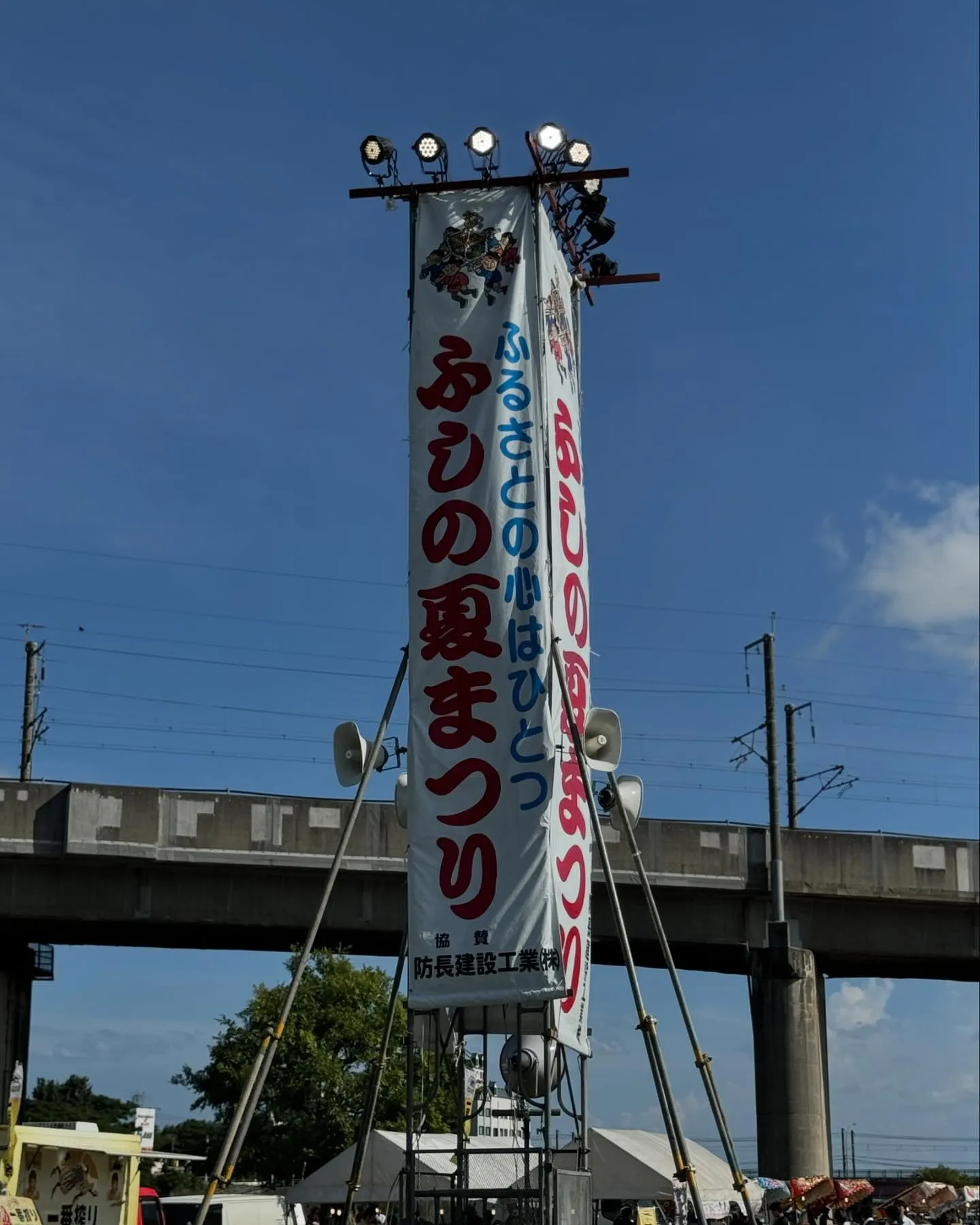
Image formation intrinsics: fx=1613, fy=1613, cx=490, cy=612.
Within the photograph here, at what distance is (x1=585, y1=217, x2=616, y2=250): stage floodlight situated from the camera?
70.0 feet

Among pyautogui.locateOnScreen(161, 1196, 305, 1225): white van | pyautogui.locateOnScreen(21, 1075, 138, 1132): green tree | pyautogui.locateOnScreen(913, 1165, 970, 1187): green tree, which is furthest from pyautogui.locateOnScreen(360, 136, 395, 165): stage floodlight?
pyautogui.locateOnScreen(913, 1165, 970, 1187): green tree

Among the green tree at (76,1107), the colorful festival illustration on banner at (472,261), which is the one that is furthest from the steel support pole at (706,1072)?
the green tree at (76,1107)

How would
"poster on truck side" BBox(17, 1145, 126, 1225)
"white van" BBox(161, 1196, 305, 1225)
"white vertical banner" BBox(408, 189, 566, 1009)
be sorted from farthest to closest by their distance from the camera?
"white van" BBox(161, 1196, 305, 1225), "poster on truck side" BBox(17, 1145, 126, 1225), "white vertical banner" BBox(408, 189, 566, 1009)

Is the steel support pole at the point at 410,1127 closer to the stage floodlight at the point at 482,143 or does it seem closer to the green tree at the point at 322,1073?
the stage floodlight at the point at 482,143

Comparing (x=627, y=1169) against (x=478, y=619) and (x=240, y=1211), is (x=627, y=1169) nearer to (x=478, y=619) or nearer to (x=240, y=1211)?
(x=240, y=1211)

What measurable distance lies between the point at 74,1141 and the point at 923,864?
28747 millimetres

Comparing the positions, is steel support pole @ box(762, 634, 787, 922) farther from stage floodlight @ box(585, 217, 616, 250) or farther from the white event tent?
stage floodlight @ box(585, 217, 616, 250)

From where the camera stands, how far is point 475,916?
17.7 meters

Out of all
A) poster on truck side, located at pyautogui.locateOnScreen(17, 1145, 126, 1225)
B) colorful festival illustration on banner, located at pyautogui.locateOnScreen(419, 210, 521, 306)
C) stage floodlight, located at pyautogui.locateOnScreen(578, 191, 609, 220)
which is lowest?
poster on truck side, located at pyautogui.locateOnScreen(17, 1145, 126, 1225)

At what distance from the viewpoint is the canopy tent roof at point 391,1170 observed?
22542mm

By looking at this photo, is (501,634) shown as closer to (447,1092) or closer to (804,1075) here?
(804,1075)

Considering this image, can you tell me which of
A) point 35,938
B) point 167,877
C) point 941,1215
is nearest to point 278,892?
point 167,877

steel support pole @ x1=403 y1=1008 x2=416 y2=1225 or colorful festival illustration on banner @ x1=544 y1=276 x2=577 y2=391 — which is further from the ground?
colorful festival illustration on banner @ x1=544 y1=276 x2=577 y2=391

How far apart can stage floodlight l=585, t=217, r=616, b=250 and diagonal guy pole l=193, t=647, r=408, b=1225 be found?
21.2 ft
